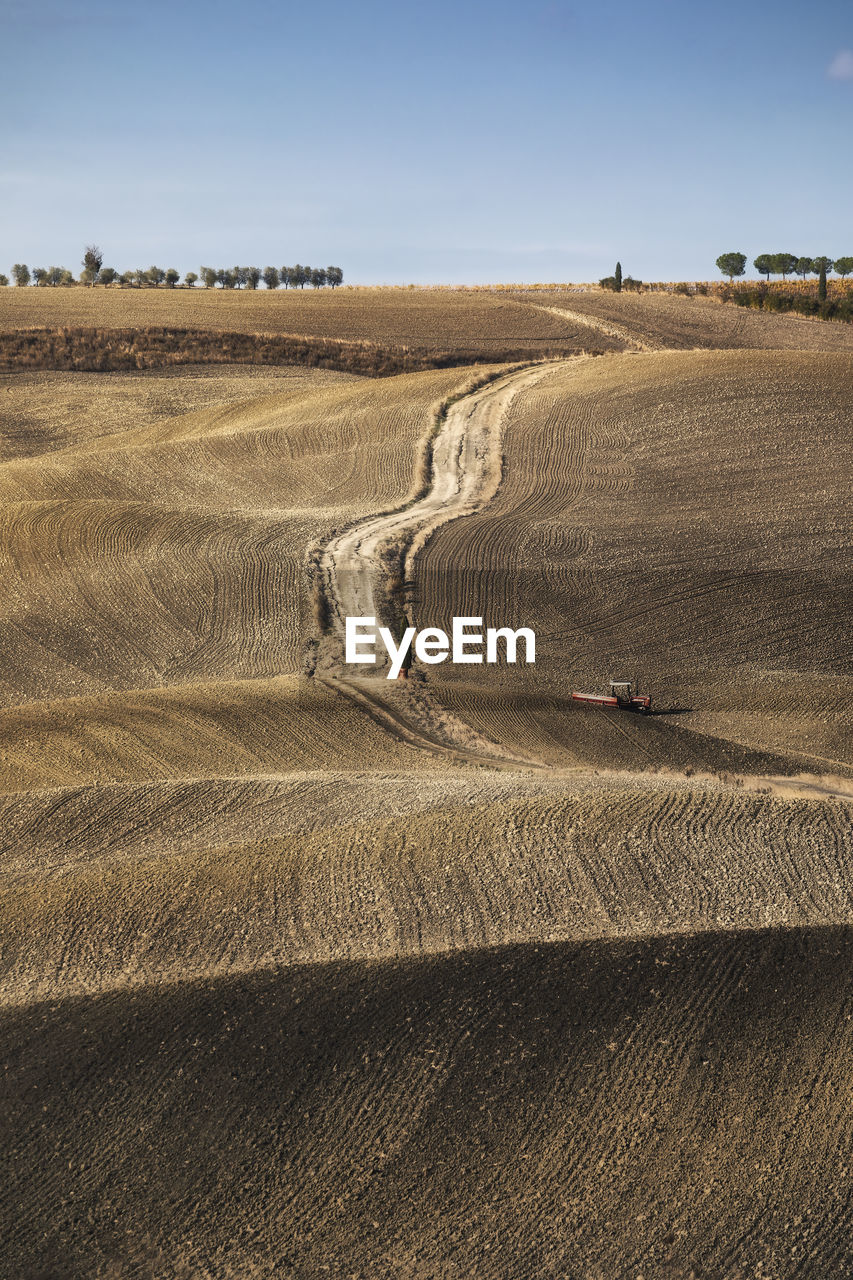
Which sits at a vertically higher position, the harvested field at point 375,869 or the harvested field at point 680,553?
the harvested field at point 680,553

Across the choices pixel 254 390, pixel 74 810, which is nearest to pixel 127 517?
pixel 74 810

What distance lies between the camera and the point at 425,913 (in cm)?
1459

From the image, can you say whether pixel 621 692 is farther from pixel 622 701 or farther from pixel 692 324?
pixel 692 324

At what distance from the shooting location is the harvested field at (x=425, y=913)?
419 inches

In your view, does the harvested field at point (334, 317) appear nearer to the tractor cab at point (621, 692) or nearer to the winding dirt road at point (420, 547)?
the winding dirt road at point (420, 547)

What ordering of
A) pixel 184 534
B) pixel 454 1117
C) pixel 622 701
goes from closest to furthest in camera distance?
pixel 454 1117
pixel 622 701
pixel 184 534

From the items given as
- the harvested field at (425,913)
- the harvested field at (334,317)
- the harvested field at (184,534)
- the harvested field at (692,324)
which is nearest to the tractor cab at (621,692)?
the harvested field at (425,913)

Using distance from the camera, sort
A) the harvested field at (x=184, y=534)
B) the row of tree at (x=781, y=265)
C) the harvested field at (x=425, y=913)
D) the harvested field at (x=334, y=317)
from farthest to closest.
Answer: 1. the row of tree at (x=781, y=265)
2. the harvested field at (x=334, y=317)
3. the harvested field at (x=184, y=534)
4. the harvested field at (x=425, y=913)

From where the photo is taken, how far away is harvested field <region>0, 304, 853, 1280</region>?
34.9 ft

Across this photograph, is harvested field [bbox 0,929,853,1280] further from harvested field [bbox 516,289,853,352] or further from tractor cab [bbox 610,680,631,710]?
harvested field [bbox 516,289,853,352]

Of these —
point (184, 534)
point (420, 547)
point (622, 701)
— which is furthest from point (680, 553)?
point (184, 534)

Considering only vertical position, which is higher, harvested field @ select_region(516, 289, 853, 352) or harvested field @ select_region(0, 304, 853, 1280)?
harvested field @ select_region(516, 289, 853, 352)

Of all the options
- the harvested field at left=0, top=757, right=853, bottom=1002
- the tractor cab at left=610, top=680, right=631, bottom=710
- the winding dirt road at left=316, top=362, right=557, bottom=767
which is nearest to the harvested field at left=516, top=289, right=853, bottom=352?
the winding dirt road at left=316, top=362, right=557, bottom=767

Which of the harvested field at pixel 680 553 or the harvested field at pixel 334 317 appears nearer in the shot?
the harvested field at pixel 680 553
